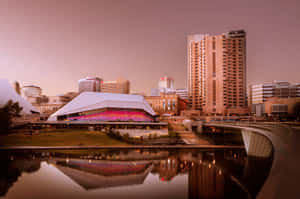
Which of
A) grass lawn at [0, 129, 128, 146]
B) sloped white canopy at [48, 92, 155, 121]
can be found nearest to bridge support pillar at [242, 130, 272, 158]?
grass lawn at [0, 129, 128, 146]

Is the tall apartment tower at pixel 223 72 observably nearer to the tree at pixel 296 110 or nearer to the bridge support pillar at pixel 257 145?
the tree at pixel 296 110

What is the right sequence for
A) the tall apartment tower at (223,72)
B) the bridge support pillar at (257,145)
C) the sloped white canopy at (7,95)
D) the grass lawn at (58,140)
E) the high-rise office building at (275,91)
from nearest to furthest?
the bridge support pillar at (257,145)
the grass lawn at (58,140)
the sloped white canopy at (7,95)
the tall apartment tower at (223,72)
the high-rise office building at (275,91)

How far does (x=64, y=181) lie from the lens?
27500 millimetres

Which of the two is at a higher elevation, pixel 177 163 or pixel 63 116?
pixel 63 116

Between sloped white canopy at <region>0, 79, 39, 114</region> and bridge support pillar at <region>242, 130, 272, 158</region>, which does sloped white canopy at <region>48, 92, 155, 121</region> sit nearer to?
sloped white canopy at <region>0, 79, 39, 114</region>

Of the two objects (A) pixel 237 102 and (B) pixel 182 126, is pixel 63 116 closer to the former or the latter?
(B) pixel 182 126

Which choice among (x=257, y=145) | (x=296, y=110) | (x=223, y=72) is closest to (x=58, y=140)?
(x=257, y=145)

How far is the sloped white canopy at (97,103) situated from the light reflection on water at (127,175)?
4597 centimetres

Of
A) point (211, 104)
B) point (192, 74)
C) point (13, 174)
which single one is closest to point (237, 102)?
point (211, 104)

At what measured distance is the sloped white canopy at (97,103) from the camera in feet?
294

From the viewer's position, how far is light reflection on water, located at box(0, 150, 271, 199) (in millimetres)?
23953

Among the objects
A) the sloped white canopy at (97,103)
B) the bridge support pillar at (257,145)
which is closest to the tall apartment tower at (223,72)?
the sloped white canopy at (97,103)

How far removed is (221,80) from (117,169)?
5366 inches

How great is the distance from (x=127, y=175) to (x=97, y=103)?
62.2 m
